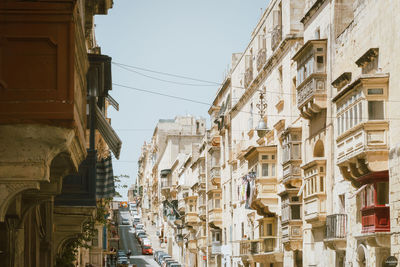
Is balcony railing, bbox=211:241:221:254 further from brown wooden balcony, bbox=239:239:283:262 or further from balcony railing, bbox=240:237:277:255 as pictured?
brown wooden balcony, bbox=239:239:283:262

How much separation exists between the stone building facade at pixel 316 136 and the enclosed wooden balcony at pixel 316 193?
48 millimetres

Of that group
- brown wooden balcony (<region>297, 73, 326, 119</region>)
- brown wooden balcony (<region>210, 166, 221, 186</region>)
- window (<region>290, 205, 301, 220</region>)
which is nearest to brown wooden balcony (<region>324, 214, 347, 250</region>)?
brown wooden balcony (<region>297, 73, 326, 119</region>)

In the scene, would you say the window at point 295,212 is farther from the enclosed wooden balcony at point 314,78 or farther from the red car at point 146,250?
the red car at point 146,250

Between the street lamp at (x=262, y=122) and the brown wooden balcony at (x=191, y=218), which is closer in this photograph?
the street lamp at (x=262, y=122)

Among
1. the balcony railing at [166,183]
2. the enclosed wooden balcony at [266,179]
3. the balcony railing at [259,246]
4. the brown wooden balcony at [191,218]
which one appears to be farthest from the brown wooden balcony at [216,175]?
the balcony railing at [166,183]

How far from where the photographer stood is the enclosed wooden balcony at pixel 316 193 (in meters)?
32.2

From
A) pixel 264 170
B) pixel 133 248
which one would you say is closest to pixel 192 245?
pixel 133 248

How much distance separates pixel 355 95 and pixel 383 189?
9.71 ft

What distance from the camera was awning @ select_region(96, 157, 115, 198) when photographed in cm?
2200

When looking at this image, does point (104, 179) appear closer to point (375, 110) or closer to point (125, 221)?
point (375, 110)

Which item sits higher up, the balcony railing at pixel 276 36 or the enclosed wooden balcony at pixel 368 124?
the balcony railing at pixel 276 36

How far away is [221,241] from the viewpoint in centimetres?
6134

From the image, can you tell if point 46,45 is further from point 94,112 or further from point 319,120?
point 319,120

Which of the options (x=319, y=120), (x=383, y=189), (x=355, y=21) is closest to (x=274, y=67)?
(x=319, y=120)
